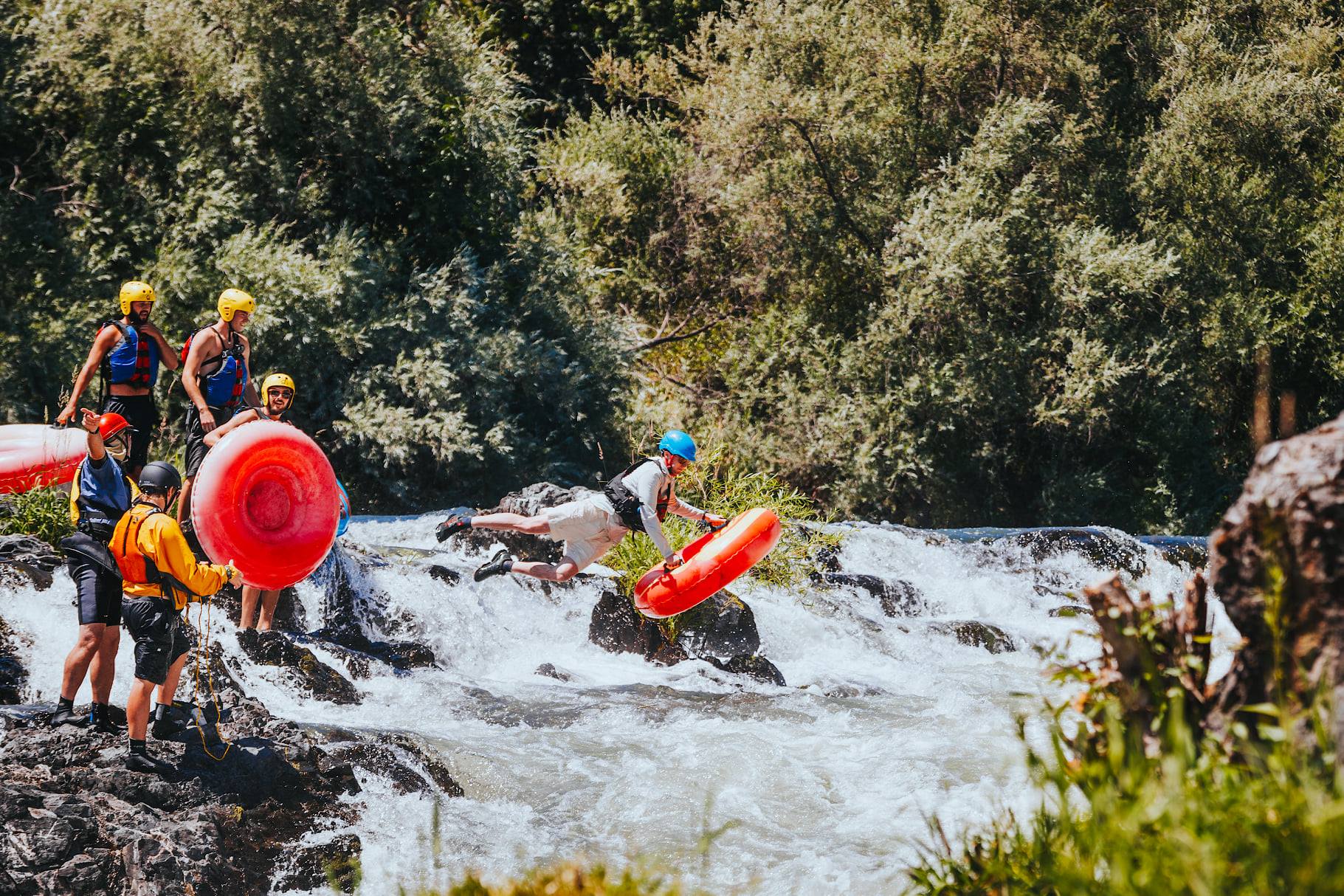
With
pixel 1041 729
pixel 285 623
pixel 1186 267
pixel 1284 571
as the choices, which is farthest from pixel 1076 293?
pixel 1284 571

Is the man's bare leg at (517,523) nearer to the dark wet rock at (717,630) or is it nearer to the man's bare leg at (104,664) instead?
the dark wet rock at (717,630)

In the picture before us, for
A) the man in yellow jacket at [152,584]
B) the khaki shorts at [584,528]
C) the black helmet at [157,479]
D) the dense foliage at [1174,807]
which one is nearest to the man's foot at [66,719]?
the man in yellow jacket at [152,584]

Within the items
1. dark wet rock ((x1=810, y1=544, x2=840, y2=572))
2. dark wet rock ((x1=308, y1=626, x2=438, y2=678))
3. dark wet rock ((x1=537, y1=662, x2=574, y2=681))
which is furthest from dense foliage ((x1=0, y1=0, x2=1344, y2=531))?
dark wet rock ((x1=537, y1=662, x2=574, y2=681))

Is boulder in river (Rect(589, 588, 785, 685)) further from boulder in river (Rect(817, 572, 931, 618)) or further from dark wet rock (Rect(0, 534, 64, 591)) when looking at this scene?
dark wet rock (Rect(0, 534, 64, 591))

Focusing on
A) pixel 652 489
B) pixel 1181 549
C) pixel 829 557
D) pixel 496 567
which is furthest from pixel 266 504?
pixel 1181 549

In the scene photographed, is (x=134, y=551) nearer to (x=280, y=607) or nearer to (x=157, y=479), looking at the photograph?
(x=157, y=479)

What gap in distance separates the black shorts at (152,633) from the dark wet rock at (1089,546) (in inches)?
364

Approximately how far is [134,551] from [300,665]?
2455 mm

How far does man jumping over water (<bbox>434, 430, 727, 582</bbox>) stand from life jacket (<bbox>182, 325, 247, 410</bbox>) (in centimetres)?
162

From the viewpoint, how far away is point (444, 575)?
399 inches

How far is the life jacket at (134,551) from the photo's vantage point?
18.4ft

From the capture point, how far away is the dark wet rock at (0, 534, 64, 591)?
773 centimetres

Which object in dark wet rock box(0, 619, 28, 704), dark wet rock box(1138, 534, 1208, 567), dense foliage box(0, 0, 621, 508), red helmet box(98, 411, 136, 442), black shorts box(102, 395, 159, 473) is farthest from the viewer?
dense foliage box(0, 0, 621, 508)

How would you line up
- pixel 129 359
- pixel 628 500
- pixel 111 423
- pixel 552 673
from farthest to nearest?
pixel 552 673 → pixel 628 500 → pixel 129 359 → pixel 111 423
